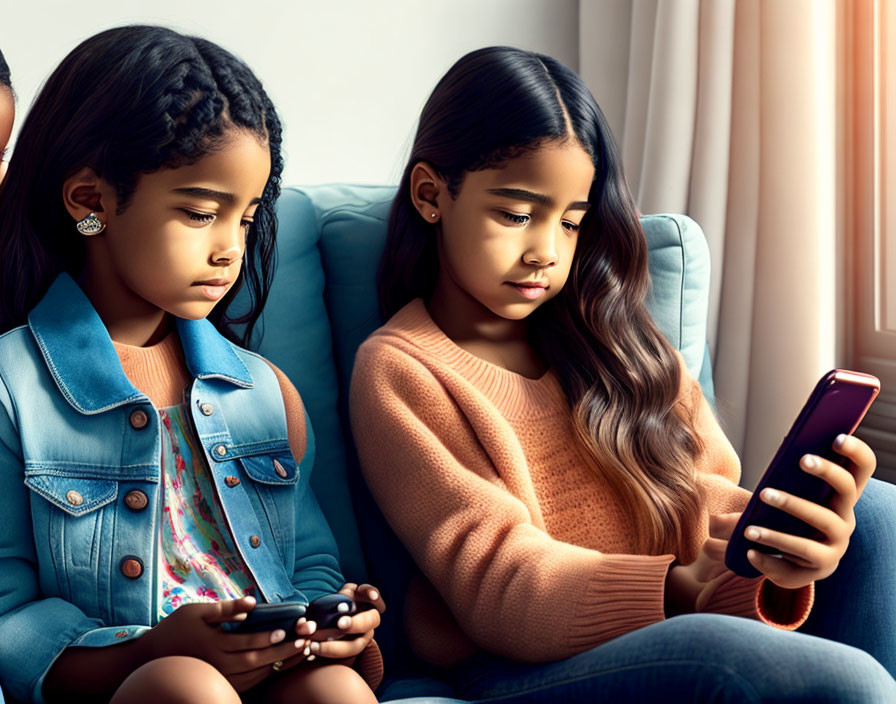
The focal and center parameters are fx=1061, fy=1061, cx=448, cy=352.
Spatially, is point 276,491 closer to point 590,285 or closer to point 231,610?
point 231,610

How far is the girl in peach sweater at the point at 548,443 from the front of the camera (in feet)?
3.53

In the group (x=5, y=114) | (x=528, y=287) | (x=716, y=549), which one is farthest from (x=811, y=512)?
(x=5, y=114)

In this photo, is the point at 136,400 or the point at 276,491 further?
the point at 276,491

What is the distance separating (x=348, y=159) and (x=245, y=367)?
0.77m

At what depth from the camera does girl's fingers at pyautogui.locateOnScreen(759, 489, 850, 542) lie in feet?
3.31

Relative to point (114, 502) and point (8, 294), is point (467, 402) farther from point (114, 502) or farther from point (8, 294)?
point (8, 294)

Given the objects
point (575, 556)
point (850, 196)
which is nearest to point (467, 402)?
point (575, 556)

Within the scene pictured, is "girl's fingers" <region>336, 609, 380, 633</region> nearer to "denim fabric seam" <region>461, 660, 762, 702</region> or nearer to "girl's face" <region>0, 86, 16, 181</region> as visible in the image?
"denim fabric seam" <region>461, 660, 762, 702</region>

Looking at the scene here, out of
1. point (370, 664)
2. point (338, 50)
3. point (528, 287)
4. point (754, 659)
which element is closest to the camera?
point (754, 659)

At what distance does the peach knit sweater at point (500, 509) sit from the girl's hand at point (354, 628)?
5.6 inches

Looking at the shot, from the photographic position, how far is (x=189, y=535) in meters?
1.09

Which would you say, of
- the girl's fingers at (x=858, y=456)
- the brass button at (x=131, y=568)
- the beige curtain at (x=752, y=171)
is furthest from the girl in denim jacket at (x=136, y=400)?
the beige curtain at (x=752, y=171)

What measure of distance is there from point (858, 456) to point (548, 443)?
0.36m

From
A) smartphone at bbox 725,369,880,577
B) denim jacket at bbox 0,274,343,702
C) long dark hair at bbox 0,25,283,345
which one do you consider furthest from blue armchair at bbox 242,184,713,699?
smartphone at bbox 725,369,880,577
